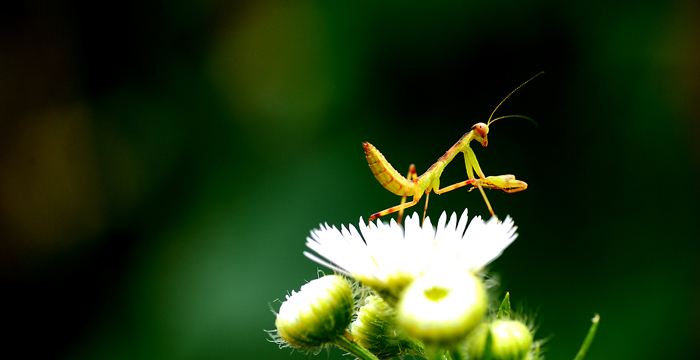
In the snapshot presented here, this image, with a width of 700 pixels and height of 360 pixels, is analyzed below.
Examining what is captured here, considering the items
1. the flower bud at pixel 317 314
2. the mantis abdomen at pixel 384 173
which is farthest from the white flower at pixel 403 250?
the mantis abdomen at pixel 384 173

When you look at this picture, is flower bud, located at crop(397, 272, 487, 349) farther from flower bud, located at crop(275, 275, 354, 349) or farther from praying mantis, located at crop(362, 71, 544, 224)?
praying mantis, located at crop(362, 71, 544, 224)

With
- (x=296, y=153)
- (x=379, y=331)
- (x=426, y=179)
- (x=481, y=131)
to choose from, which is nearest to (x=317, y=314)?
(x=379, y=331)

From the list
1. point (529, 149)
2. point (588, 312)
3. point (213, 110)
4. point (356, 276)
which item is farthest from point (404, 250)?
point (213, 110)

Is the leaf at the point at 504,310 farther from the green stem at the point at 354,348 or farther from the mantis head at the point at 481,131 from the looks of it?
the mantis head at the point at 481,131

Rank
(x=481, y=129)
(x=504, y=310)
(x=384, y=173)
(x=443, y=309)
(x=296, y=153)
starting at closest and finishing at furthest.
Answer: (x=443, y=309), (x=504, y=310), (x=384, y=173), (x=481, y=129), (x=296, y=153)

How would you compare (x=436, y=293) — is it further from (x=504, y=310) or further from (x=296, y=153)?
(x=296, y=153)

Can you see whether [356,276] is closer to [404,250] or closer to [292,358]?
[404,250]
